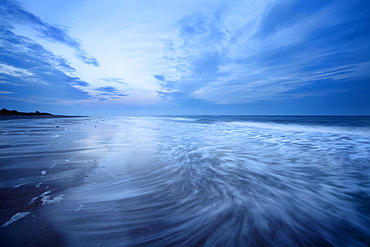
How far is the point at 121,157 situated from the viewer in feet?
18.5

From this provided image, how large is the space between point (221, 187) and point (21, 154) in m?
6.72

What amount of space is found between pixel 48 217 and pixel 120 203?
3.08 ft

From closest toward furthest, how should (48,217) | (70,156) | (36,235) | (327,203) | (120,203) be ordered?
(36,235) < (48,217) < (120,203) < (327,203) < (70,156)

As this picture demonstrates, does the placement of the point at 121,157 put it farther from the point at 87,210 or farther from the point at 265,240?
the point at 265,240

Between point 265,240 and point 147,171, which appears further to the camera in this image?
point 147,171

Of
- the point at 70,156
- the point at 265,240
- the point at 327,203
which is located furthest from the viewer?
the point at 70,156

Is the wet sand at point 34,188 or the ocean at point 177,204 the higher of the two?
the wet sand at point 34,188

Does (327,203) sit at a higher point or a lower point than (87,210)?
Answer: lower

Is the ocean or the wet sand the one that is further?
the ocean

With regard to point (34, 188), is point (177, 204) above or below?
below

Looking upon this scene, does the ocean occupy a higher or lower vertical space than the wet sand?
lower

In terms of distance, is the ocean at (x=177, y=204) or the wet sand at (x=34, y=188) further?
the ocean at (x=177, y=204)

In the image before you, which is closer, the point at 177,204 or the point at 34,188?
the point at 177,204

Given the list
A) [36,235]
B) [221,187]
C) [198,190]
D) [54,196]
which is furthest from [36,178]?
[221,187]
